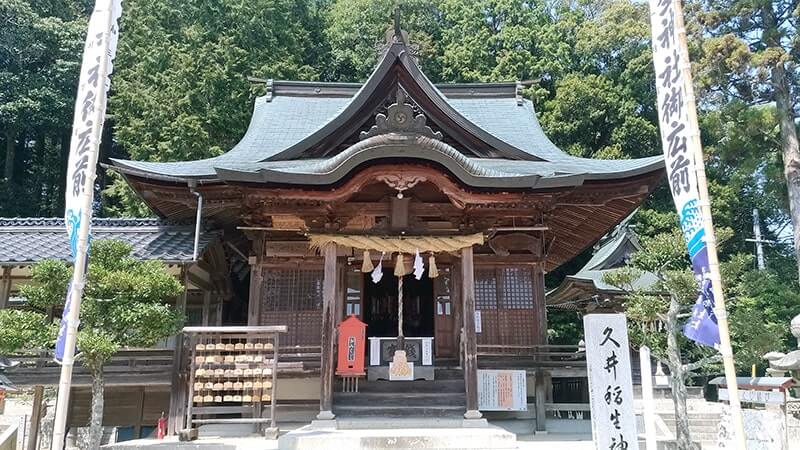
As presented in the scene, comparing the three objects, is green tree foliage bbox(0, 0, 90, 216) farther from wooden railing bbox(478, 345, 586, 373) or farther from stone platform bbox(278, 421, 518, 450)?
stone platform bbox(278, 421, 518, 450)

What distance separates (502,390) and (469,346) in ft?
5.12

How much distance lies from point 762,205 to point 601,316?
24077mm

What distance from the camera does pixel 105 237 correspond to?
35.5 ft

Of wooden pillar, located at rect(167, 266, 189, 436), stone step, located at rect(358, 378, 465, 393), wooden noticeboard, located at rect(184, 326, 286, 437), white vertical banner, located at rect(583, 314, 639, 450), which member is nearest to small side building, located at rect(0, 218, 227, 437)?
wooden pillar, located at rect(167, 266, 189, 436)

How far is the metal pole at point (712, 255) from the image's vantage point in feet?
14.8

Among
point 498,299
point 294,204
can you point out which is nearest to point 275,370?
point 294,204

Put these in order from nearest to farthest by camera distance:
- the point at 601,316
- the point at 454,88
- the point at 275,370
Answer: the point at 601,316, the point at 275,370, the point at 454,88

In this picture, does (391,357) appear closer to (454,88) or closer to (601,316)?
(601,316)

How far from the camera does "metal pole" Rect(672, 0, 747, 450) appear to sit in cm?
452

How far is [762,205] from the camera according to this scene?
25984 millimetres

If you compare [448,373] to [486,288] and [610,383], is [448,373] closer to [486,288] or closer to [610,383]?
[486,288]

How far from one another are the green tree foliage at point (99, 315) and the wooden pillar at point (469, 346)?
4234 millimetres

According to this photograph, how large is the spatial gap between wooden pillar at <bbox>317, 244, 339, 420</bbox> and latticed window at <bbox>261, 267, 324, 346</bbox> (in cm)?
132

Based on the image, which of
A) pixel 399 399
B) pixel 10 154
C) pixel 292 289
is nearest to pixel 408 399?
pixel 399 399
